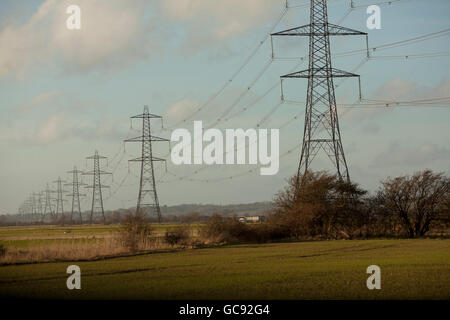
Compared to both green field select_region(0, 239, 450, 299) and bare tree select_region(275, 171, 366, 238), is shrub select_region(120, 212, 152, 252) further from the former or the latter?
bare tree select_region(275, 171, 366, 238)

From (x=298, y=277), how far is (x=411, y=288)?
490 cm

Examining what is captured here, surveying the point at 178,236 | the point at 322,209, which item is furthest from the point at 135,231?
the point at 322,209

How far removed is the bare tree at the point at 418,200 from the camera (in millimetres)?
61219

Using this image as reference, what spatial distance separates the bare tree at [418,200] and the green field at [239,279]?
103 feet

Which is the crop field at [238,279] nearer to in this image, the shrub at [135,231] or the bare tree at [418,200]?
the shrub at [135,231]

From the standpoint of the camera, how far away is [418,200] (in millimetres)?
61906

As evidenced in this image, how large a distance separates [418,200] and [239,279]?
44.5 m

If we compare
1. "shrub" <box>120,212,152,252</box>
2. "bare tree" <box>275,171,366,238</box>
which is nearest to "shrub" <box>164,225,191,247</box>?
"shrub" <box>120,212,152,252</box>

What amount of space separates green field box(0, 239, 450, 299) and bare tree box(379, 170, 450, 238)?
103 feet

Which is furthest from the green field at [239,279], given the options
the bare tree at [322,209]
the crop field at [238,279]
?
the bare tree at [322,209]

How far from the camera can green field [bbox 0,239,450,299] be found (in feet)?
60.5

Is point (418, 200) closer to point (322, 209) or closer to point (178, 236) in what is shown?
point (322, 209)

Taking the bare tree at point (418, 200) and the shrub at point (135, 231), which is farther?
the bare tree at point (418, 200)
